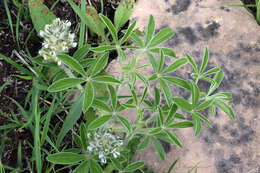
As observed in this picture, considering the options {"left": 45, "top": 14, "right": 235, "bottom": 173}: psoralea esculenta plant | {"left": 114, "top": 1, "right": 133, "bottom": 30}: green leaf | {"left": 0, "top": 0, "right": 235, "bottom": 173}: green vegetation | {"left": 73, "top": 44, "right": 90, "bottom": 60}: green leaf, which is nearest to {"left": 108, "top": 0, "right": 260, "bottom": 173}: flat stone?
{"left": 0, "top": 0, "right": 235, "bottom": 173}: green vegetation

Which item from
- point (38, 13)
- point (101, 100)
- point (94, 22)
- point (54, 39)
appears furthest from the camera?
point (94, 22)

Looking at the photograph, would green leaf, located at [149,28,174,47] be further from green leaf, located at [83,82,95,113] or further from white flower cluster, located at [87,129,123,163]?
white flower cluster, located at [87,129,123,163]

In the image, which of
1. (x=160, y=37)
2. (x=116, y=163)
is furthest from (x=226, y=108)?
(x=116, y=163)

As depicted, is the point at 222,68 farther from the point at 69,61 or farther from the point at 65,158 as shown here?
the point at 65,158

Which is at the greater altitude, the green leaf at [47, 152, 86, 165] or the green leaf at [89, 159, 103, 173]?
the green leaf at [47, 152, 86, 165]

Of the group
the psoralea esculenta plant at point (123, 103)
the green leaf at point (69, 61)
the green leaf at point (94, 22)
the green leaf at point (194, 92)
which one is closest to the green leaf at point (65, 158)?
the psoralea esculenta plant at point (123, 103)

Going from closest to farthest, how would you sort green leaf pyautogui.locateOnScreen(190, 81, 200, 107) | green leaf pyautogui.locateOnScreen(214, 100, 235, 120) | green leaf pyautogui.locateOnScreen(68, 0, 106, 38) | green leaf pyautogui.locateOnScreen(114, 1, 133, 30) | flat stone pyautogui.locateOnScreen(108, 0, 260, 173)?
green leaf pyautogui.locateOnScreen(190, 81, 200, 107) < green leaf pyautogui.locateOnScreen(214, 100, 235, 120) < flat stone pyautogui.locateOnScreen(108, 0, 260, 173) < green leaf pyautogui.locateOnScreen(114, 1, 133, 30) < green leaf pyautogui.locateOnScreen(68, 0, 106, 38)
